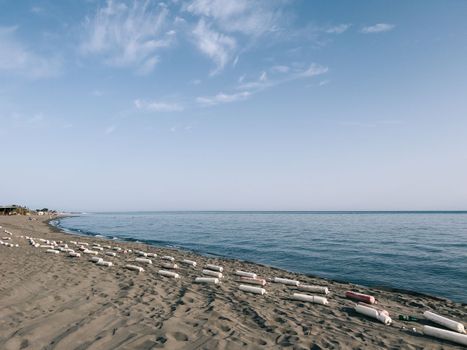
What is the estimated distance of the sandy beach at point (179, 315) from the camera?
25.5 ft

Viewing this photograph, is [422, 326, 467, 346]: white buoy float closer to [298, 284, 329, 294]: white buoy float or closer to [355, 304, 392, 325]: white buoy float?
[355, 304, 392, 325]: white buoy float

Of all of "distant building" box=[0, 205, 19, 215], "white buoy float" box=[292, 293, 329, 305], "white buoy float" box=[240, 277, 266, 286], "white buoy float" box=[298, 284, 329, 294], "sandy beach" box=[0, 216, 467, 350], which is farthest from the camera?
"distant building" box=[0, 205, 19, 215]

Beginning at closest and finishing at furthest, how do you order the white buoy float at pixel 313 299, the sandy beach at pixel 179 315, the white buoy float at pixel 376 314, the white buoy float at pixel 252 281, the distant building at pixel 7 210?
the sandy beach at pixel 179 315 → the white buoy float at pixel 376 314 → the white buoy float at pixel 313 299 → the white buoy float at pixel 252 281 → the distant building at pixel 7 210

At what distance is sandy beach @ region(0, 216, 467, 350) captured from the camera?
25.5 feet

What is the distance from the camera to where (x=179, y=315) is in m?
9.62

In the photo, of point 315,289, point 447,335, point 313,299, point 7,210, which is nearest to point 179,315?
point 313,299

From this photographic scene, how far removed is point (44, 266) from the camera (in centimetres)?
1664

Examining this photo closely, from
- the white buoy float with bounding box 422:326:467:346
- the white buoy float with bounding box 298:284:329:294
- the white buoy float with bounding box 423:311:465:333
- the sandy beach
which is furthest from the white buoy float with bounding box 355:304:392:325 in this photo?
the white buoy float with bounding box 298:284:329:294

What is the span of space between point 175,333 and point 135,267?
980cm

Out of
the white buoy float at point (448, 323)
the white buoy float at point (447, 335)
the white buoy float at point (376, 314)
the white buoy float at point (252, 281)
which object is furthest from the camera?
the white buoy float at point (252, 281)

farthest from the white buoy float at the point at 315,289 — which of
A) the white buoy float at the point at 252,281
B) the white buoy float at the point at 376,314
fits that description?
the white buoy float at the point at 376,314

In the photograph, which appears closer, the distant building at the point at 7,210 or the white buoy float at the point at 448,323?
the white buoy float at the point at 448,323

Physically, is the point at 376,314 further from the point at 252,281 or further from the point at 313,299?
the point at 252,281

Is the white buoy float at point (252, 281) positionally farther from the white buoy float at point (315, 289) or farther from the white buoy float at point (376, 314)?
the white buoy float at point (376, 314)
